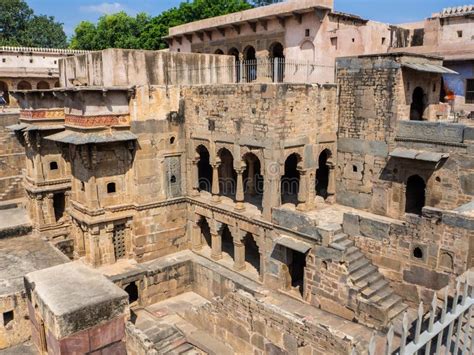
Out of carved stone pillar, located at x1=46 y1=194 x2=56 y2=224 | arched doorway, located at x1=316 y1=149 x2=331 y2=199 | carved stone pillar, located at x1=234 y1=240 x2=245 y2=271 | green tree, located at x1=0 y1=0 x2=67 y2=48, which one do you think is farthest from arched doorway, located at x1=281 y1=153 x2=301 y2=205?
green tree, located at x1=0 y1=0 x2=67 y2=48

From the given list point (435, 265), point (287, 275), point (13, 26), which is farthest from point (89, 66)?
point (13, 26)

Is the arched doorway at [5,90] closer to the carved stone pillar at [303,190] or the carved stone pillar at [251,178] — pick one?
the carved stone pillar at [251,178]

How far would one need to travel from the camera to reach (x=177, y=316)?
1509 cm

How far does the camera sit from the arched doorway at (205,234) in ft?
58.5

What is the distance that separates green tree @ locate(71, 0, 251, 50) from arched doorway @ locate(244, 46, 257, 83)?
59.3ft

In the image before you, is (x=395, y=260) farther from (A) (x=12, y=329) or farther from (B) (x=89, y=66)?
(B) (x=89, y=66)

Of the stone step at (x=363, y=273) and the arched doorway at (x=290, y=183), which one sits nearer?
the stone step at (x=363, y=273)

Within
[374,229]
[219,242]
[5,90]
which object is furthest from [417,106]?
[5,90]

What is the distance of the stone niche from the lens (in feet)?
20.9

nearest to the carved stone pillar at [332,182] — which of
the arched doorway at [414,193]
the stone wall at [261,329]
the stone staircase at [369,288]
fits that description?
the arched doorway at [414,193]

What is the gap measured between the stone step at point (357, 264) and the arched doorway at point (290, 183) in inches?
166

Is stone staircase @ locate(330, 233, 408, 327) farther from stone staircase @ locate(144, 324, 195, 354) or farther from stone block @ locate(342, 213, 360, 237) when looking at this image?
stone staircase @ locate(144, 324, 195, 354)

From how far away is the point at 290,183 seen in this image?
18.8 meters

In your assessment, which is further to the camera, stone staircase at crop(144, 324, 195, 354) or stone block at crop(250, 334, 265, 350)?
stone staircase at crop(144, 324, 195, 354)
